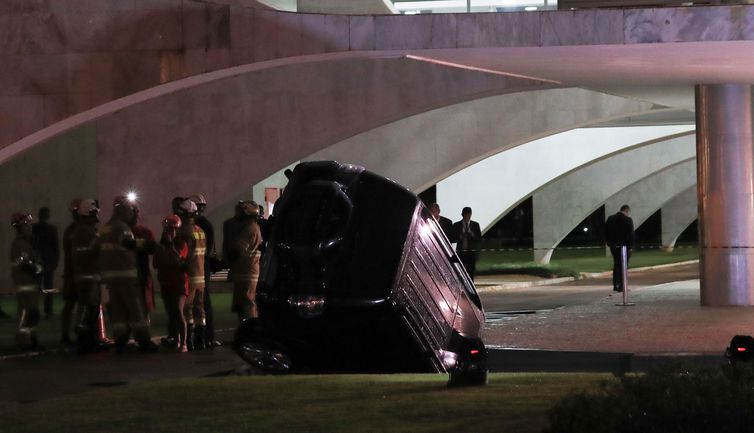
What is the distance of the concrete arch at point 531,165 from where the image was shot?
133ft

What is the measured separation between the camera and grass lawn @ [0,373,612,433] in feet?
27.0

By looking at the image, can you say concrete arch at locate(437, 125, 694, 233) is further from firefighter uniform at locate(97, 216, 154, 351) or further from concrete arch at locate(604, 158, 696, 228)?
firefighter uniform at locate(97, 216, 154, 351)

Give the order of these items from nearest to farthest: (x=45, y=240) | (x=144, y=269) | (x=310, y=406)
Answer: (x=310, y=406) < (x=144, y=269) < (x=45, y=240)

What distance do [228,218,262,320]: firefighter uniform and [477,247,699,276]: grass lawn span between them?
17.3 m

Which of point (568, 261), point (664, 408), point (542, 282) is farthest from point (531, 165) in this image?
point (664, 408)

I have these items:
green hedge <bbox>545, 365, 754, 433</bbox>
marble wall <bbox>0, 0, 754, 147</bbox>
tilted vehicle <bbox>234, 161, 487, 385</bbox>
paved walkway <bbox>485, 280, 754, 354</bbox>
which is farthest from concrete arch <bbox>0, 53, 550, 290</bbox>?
green hedge <bbox>545, 365, 754, 433</bbox>

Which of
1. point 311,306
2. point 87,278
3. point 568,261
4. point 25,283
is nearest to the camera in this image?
point 311,306

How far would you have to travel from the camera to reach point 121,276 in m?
15.8

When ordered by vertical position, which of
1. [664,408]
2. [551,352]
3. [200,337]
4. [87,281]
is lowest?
[551,352]

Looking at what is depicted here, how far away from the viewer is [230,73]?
18.1 meters

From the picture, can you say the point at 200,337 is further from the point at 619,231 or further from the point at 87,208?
the point at 619,231

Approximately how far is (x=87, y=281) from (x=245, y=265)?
6.05 feet

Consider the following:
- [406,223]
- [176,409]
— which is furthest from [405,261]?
[176,409]

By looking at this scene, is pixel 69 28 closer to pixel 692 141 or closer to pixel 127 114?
pixel 127 114
